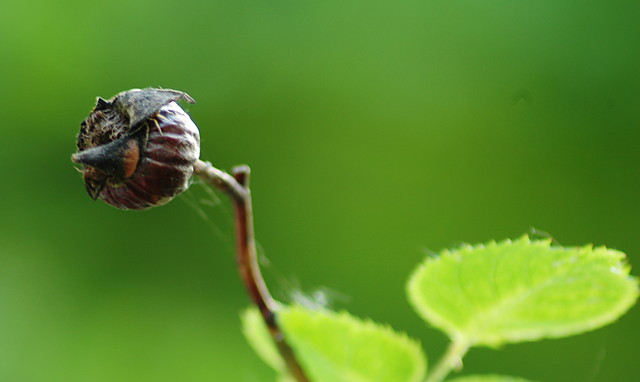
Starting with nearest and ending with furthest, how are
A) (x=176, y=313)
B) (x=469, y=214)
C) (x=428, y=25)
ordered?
(x=469, y=214), (x=176, y=313), (x=428, y=25)

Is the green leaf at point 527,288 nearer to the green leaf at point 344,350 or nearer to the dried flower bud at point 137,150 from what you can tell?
the green leaf at point 344,350

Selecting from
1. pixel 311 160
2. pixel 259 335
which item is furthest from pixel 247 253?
pixel 311 160

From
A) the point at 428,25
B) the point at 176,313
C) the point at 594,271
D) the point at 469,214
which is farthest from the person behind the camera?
the point at 428,25

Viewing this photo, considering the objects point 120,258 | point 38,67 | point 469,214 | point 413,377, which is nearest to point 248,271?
point 413,377

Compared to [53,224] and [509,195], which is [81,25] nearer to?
[53,224]

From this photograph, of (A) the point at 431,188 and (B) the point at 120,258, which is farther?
(B) the point at 120,258

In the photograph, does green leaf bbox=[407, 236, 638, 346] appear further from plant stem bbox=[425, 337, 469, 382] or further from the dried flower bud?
the dried flower bud

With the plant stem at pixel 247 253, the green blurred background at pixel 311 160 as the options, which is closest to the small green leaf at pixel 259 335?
the plant stem at pixel 247 253

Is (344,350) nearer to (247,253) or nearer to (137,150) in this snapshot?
(247,253)
